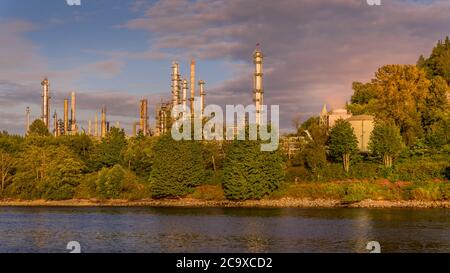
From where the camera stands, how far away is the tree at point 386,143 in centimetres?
8744

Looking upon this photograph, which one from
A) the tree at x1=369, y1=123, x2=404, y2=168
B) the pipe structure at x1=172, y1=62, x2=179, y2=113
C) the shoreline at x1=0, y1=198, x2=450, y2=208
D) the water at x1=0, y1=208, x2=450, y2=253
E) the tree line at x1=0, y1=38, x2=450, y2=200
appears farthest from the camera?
the pipe structure at x1=172, y1=62, x2=179, y2=113

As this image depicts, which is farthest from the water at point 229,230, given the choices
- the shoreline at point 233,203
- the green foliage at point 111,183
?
the green foliage at point 111,183

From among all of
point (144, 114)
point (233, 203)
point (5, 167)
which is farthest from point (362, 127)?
point (5, 167)

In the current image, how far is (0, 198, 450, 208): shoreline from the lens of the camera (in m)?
80.6

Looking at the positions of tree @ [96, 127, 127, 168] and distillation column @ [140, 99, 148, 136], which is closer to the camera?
tree @ [96, 127, 127, 168]

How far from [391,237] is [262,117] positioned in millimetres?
49464

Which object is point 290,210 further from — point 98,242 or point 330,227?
point 98,242

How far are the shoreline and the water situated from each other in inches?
201

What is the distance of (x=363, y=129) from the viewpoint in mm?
97750

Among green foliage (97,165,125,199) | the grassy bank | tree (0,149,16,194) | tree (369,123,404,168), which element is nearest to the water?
the grassy bank

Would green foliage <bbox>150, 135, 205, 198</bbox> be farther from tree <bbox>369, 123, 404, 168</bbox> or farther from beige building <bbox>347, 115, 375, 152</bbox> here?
beige building <bbox>347, 115, 375, 152</bbox>

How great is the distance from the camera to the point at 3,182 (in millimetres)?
97750

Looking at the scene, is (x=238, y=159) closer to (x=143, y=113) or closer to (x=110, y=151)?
(x=110, y=151)

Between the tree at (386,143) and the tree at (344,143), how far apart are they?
2629 millimetres
